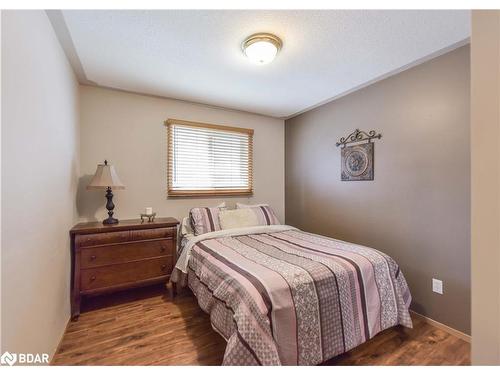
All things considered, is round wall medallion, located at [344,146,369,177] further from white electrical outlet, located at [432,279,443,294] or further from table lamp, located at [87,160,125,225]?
table lamp, located at [87,160,125,225]

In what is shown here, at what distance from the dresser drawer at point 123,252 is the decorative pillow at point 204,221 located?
12.4 inches

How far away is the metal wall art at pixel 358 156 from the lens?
2506mm

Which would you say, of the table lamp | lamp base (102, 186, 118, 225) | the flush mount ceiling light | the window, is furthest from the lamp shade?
the flush mount ceiling light

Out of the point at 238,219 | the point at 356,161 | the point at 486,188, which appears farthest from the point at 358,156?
the point at 486,188

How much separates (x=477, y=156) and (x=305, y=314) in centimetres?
117

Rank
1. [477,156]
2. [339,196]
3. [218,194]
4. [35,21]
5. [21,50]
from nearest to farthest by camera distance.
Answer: [477,156]
[21,50]
[35,21]
[339,196]
[218,194]

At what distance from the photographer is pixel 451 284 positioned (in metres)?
1.91

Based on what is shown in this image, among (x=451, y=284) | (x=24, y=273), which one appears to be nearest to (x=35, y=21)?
(x=24, y=273)

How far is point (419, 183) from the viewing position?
210 cm

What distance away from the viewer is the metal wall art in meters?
2.51

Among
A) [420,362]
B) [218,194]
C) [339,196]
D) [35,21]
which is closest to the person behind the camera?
[35,21]

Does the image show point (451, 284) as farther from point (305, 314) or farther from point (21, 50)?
point (21, 50)

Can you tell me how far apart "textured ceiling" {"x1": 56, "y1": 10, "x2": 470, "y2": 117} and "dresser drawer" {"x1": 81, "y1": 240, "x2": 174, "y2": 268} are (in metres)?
1.69

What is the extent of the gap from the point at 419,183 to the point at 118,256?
2.89m
